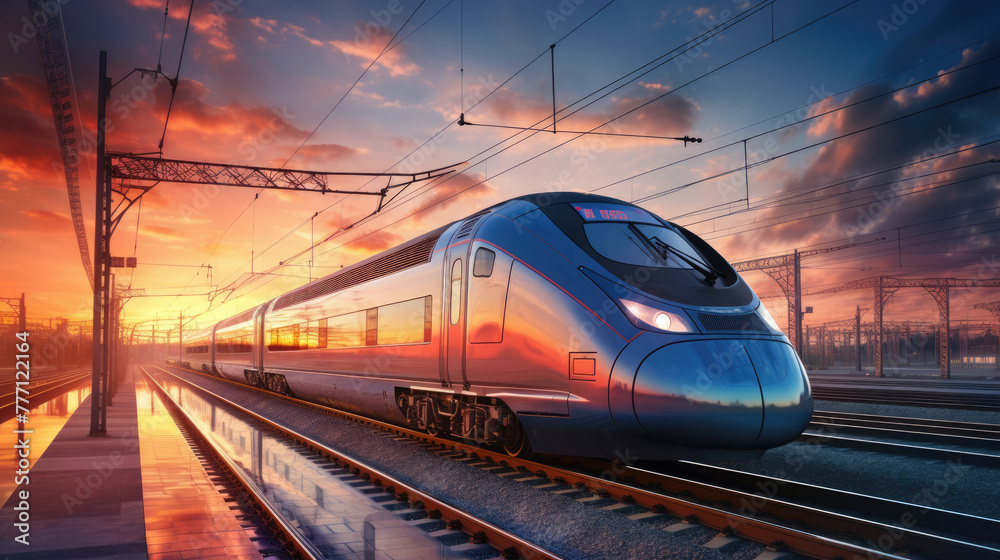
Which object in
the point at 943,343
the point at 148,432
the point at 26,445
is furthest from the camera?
the point at 943,343

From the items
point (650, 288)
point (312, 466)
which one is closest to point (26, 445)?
point (312, 466)

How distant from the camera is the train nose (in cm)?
600

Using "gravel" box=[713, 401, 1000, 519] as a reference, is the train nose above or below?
above

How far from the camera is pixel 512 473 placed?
8.17m

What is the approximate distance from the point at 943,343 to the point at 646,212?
151ft

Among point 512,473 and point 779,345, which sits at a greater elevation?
point 779,345

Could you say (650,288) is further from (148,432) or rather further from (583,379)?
(148,432)

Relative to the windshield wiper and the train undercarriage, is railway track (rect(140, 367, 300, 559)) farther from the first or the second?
the windshield wiper

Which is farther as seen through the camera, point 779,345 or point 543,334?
point 543,334

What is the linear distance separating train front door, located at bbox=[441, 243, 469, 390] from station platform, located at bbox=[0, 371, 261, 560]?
10.3 ft

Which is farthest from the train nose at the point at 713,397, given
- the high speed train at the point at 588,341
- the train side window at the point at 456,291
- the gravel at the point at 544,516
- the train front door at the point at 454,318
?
the train side window at the point at 456,291

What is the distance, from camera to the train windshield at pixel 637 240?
7.33 m

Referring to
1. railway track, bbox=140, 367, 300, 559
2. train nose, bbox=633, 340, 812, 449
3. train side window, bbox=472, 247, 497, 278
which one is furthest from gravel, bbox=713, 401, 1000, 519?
railway track, bbox=140, 367, 300, 559

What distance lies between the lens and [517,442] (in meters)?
8.39
